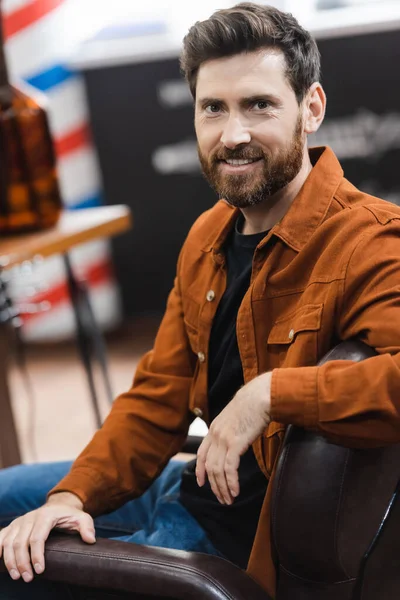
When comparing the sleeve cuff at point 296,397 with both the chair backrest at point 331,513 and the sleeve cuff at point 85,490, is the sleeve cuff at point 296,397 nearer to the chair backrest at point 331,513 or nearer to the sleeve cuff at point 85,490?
the chair backrest at point 331,513

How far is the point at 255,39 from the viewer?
1.36 metres

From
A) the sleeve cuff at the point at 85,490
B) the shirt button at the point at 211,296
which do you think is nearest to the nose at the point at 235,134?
the shirt button at the point at 211,296

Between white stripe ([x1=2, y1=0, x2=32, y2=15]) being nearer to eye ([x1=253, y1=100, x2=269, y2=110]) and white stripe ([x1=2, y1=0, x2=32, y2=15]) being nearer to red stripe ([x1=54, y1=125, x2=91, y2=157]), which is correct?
red stripe ([x1=54, y1=125, x2=91, y2=157])

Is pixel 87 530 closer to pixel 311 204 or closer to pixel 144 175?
pixel 311 204

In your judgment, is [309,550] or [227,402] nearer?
A: [309,550]

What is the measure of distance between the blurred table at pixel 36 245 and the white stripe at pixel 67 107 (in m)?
1.75

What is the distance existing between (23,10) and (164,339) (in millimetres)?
3082

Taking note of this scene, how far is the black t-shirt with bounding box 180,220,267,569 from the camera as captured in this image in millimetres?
1427

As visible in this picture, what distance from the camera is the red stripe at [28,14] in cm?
422

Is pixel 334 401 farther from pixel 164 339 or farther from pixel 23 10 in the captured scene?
pixel 23 10

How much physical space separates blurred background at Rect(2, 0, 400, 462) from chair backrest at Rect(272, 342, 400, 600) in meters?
2.67

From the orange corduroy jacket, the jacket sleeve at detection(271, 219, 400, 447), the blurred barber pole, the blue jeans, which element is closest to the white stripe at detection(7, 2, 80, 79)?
the blurred barber pole

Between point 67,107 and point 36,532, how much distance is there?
128 inches

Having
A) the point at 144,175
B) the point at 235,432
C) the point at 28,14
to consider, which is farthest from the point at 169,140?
the point at 235,432
